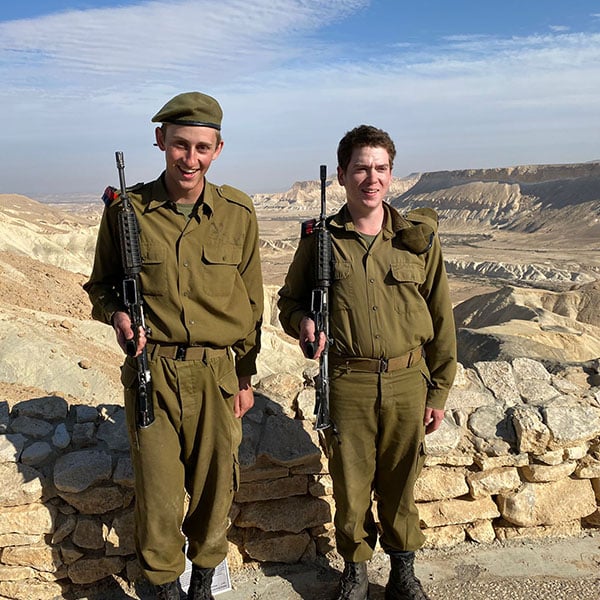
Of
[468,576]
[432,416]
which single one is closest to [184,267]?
[432,416]

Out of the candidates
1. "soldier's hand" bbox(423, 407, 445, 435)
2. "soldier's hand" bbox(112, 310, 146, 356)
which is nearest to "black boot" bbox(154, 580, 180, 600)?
"soldier's hand" bbox(112, 310, 146, 356)

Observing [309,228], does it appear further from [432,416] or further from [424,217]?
[432,416]

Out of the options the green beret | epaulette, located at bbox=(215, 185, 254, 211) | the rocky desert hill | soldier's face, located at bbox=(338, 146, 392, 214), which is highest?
the green beret

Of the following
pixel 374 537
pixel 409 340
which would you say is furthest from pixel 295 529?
pixel 409 340

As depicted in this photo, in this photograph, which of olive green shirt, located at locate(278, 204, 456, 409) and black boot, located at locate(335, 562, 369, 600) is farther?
black boot, located at locate(335, 562, 369, 600)

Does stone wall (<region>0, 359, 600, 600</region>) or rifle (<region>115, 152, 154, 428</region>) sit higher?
rifle (<region>115, 152, 154, 428</region>)

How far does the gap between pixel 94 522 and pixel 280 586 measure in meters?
1.24

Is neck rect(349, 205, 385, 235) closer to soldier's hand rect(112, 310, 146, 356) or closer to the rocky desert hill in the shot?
soldier's hand rect(112, 310, 146, 356)

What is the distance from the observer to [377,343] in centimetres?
310

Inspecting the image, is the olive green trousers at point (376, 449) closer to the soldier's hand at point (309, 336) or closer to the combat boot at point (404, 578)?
the combat boot at point (404, 578)

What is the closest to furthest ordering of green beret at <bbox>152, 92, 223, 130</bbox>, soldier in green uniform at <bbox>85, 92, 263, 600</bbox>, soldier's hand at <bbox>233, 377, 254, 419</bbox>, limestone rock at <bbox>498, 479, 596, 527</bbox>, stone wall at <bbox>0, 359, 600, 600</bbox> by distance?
green beret at <bbox>152, 92, 223, 130</bbox> → soldier in green uniform at <bbox>85, 92, 263, 600</bbox> → soldier's hand at <bbox>233, 377, 254, 419</bbox> → stone wall at <bbox>0, 359, 600, 600</bbox> → limestone rock at <bbox>498, 479, 596, 527</bbox>

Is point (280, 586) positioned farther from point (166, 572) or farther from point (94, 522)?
point (94, 522)

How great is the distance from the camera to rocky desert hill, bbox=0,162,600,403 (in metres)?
9.24

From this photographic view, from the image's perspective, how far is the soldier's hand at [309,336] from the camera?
306 cm
